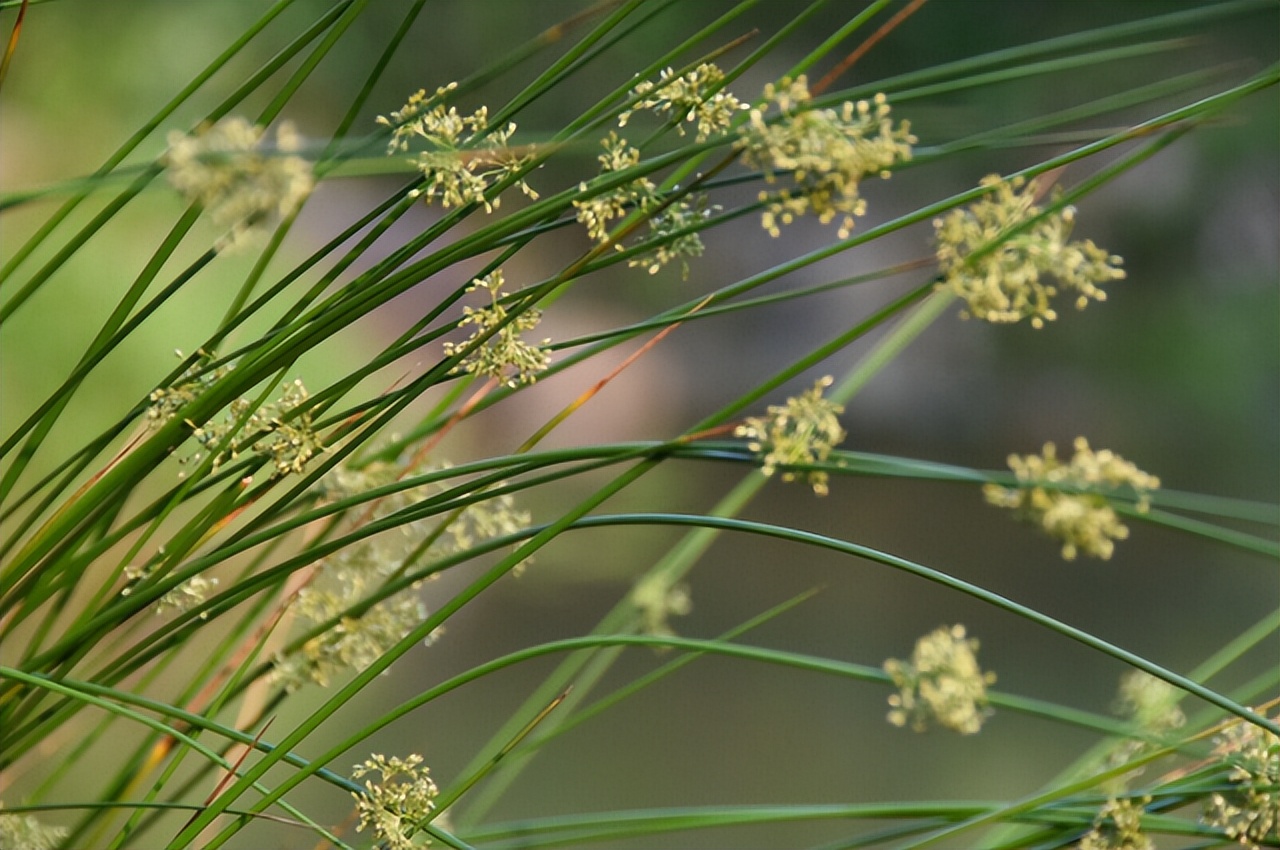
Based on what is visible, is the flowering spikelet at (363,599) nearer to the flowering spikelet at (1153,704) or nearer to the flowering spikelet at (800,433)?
the flowering spikelet at (800,433)

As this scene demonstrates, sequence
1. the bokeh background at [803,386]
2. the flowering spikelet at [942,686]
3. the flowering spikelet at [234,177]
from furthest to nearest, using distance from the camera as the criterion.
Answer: the bokeh background at [803,386]
the flowering spikelet at [942,686]
the flowering spikelet at [234,177]

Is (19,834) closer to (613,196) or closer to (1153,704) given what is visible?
(613,196)

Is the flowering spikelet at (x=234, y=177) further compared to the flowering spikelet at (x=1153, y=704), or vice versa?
the flowering spikelet at (x=1153, y=704)

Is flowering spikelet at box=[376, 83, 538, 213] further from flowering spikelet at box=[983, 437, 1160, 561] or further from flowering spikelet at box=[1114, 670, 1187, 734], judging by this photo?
flowering spikelet at box=[1114, 670, 1187, 734]

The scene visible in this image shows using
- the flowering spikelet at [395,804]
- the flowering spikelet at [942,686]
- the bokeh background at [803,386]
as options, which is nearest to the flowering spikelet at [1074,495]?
the flowering spikelet at [942,686]

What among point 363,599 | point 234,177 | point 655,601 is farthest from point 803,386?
point 234,177

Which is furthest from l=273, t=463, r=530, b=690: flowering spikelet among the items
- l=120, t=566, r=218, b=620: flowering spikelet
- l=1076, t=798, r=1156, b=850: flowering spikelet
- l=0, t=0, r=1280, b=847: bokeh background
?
l=0, t=0, r=1280, b=847: bokeh background
